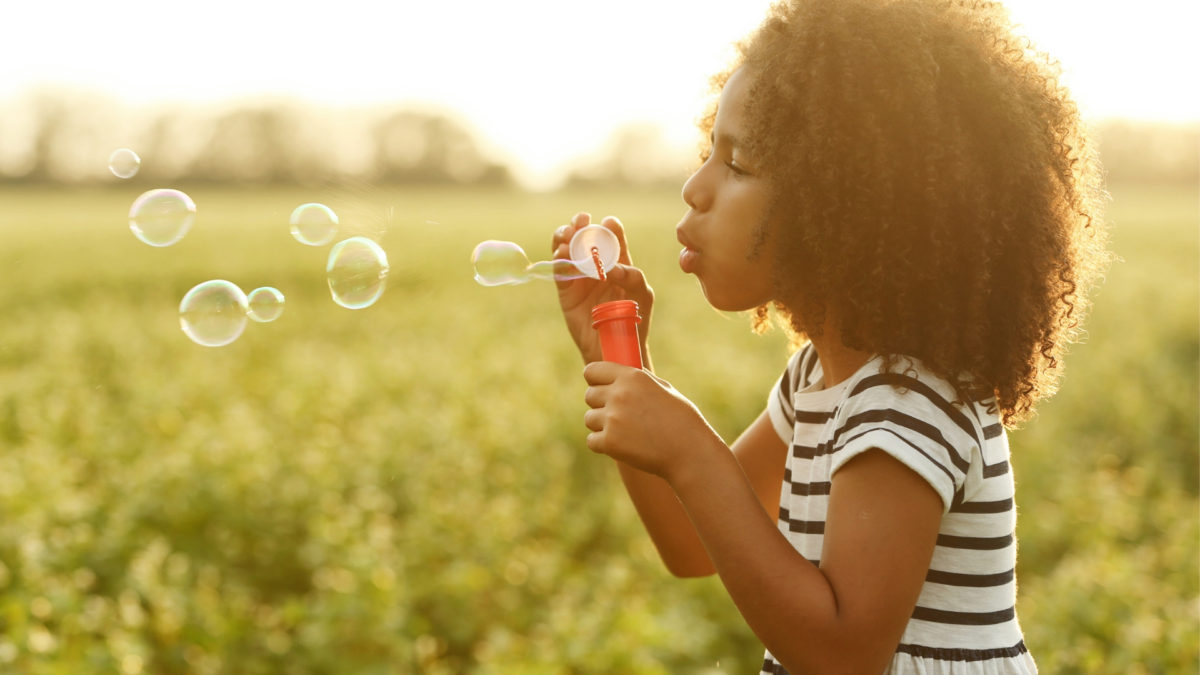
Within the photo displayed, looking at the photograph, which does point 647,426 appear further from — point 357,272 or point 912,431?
point 357,272

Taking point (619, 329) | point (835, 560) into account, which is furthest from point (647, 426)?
point (835, 560)

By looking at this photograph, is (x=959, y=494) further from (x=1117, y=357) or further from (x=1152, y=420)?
(x=1117, y=357)

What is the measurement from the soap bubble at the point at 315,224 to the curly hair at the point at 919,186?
1141 mm

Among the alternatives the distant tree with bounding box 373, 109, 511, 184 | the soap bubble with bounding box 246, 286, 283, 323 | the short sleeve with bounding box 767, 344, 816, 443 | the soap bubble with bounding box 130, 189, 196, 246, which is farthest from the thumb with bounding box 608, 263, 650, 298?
the distant tree with bounding box 373, 109, 511, 184

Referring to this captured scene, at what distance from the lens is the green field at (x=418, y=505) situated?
3.22m

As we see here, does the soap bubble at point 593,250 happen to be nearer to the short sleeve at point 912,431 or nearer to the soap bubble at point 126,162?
the short sleeve at point 912,431

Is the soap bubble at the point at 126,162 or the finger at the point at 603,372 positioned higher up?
the soap bubble at the point at 126,162

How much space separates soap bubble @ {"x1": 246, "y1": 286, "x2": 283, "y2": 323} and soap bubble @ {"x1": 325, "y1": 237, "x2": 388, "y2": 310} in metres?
0.16

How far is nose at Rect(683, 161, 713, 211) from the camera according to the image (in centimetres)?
147

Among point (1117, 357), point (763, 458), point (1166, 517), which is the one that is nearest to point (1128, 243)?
point (1117, 357)

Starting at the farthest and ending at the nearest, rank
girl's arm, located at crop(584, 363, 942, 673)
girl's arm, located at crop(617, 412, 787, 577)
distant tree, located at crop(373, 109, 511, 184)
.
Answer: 1. distant tree, located at crop(373, 109, 511, 184)
2. girl's arm, located at crop(617, 412, 787, 577)
3. girl's arm, located at crop(584, 363, 942, 673)

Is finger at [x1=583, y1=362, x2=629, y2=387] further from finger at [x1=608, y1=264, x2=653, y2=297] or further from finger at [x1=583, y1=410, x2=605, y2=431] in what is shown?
finger at [x1=608, y1=264, x2=653, y2=297]

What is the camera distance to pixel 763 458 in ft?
6.04

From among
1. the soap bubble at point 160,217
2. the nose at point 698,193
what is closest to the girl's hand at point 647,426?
the nose at point 698,193
